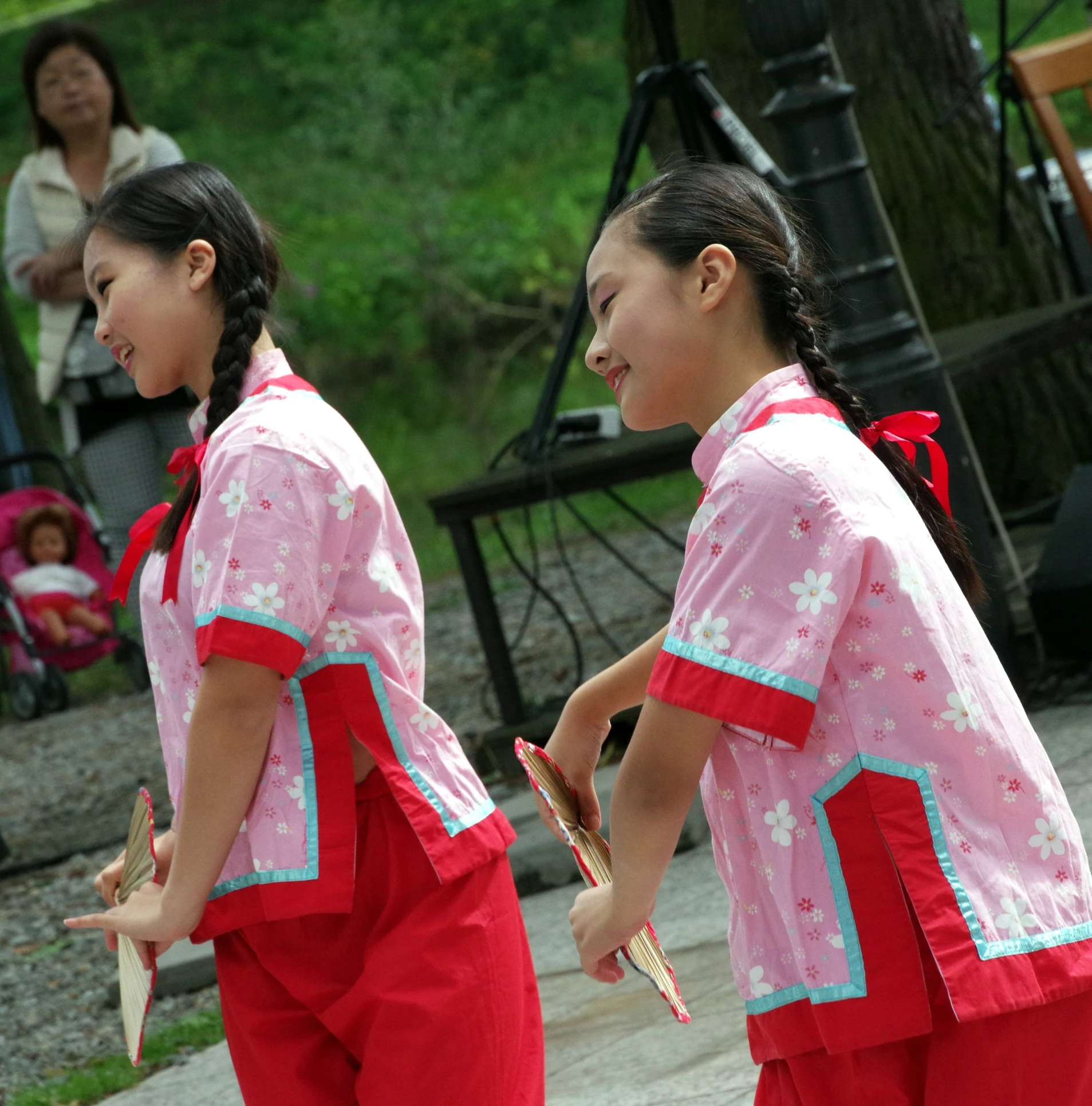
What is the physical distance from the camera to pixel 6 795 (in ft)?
18.9

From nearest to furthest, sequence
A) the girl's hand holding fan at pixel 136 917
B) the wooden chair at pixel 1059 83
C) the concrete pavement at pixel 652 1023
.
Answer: the girl's hand holding fan at pixel 136 917 < the concrete pavement at pixel 652 1023 < the wooden chair at pixel 1059 83

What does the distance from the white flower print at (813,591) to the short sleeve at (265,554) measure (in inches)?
22.8

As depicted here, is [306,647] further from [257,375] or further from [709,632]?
[709,632]

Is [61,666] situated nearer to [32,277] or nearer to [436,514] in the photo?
[32,277]

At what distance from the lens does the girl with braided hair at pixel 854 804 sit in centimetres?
125

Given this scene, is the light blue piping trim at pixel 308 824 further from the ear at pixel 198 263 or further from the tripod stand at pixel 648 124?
the tripod stand at pixel 648 124

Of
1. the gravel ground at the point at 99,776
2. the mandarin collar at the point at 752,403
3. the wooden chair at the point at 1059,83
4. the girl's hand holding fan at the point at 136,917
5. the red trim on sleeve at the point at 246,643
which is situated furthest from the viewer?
the wooden chair at the point at 1059,83

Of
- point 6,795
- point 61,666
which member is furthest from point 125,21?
point 6,795

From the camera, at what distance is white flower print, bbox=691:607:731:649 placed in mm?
1268

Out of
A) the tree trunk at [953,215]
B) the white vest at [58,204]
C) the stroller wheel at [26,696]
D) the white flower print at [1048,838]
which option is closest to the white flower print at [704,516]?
the white flower print at [1048,838]

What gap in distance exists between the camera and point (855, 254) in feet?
12.0

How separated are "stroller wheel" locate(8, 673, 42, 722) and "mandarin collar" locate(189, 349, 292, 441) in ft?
17.8

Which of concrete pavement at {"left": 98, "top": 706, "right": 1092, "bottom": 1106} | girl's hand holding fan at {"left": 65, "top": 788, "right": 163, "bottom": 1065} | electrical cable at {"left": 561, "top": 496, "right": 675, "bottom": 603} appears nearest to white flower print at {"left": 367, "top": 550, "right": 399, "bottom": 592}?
girl's hand holding fan at {"left": 65, "top": 788, "right": 163, "bottom": 1065}

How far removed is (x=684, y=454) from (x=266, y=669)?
2678 millimetres
